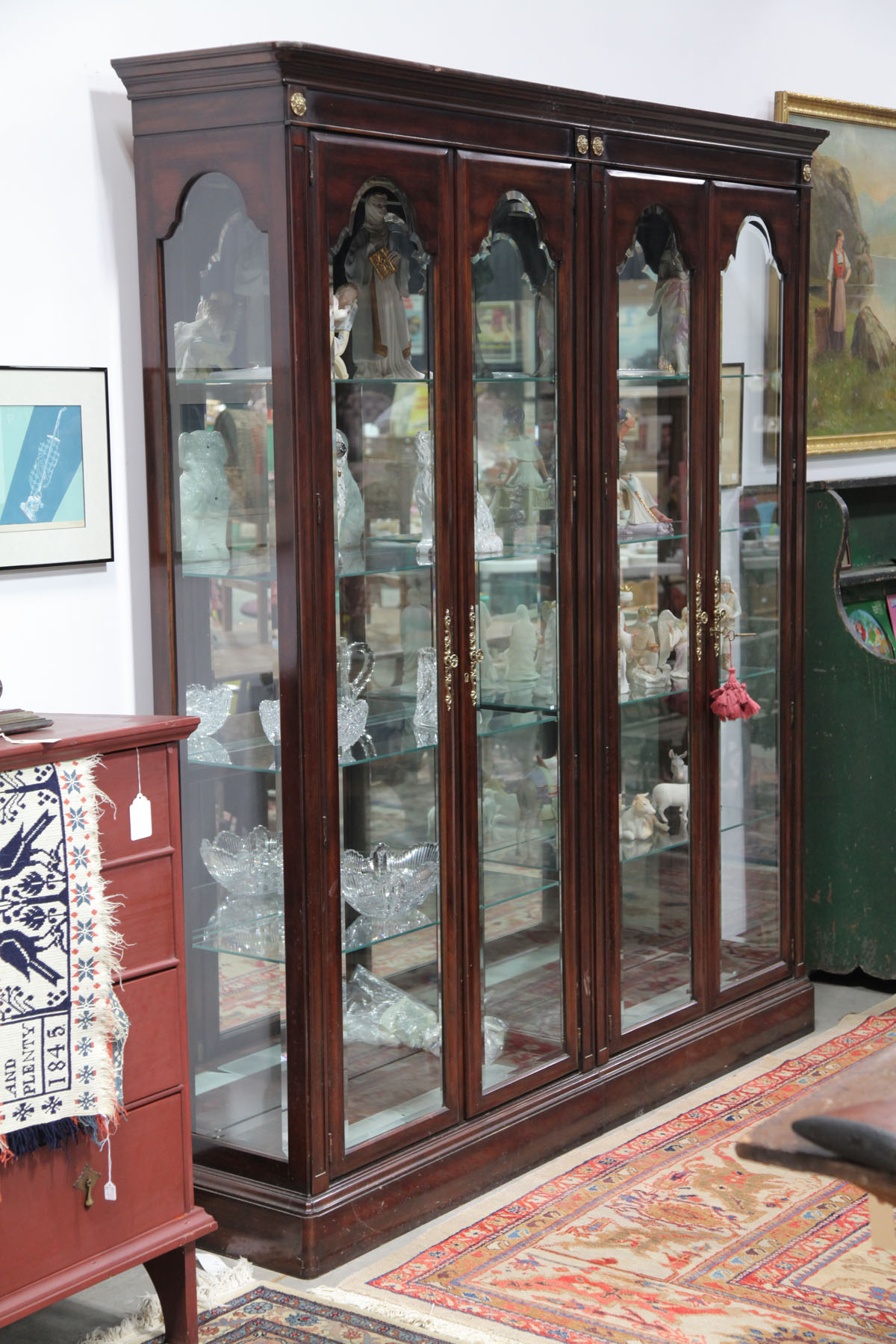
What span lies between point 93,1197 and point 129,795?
70 cm

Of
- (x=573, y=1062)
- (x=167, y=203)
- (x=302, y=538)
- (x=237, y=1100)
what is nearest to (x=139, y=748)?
(x=302, y=538)

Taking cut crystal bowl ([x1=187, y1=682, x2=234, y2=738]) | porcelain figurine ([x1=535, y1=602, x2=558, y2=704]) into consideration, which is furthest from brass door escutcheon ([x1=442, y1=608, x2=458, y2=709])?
cut crystal bowl ([x1=187, y1=682, x2=234, y2=738])

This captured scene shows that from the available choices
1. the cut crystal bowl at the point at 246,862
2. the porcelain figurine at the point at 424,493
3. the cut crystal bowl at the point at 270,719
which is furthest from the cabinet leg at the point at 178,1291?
the porcelain figurine at the point at 424,493

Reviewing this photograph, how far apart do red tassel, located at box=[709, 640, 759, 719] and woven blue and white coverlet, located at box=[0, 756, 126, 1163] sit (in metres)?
1.91

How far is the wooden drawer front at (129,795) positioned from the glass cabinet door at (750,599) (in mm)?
1832

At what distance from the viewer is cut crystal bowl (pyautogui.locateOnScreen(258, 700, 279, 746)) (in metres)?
3.19

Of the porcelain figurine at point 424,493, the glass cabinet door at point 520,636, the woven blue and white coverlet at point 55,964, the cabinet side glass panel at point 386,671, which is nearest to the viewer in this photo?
the woven blue and white coverlet at point 55,964

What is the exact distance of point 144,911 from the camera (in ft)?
9.30

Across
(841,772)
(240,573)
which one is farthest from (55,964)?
(841,772)

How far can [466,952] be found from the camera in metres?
3.49

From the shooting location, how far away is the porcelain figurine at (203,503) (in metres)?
3.25

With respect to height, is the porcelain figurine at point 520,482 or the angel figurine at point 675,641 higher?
the porcelain figurine at point 520,482

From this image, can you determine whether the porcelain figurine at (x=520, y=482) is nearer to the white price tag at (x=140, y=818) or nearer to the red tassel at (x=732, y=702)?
the red tassel at (x=732, y=702)

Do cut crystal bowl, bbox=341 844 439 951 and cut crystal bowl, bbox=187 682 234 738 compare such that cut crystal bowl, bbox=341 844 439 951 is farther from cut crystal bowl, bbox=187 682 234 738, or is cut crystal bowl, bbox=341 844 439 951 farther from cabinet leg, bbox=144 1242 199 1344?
cabinet leg, bbox=144 1242 199 1344
